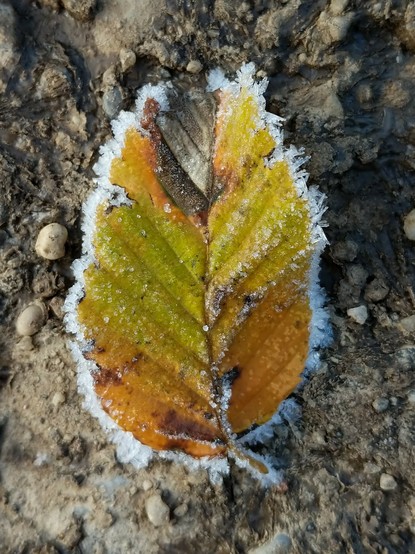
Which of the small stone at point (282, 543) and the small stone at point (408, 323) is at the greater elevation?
the small stone at point (408, 323)

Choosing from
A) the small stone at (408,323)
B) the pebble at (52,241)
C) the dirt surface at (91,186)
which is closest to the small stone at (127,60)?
the dirt surface at (91,186)

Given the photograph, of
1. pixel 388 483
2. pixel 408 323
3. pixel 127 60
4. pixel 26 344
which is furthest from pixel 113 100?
pixel 388 483

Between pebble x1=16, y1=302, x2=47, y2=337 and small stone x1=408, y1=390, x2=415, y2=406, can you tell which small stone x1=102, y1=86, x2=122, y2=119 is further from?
small stone x1=408, y1=390, x2=415, y2=406

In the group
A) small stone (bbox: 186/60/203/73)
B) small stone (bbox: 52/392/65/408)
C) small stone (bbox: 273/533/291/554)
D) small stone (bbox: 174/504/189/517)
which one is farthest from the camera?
small stone (bbox: 186/60/203/73)

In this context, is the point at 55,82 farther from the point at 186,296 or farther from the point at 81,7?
the point at 186,296

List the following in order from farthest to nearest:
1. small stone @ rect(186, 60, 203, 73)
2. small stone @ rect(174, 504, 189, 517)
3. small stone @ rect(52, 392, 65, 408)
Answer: small stone @ rect(186, 60, 203, 73)
small stone @ rect(52, 392, 65, 408)
small stone @ rect(174, 504, 189, 517)

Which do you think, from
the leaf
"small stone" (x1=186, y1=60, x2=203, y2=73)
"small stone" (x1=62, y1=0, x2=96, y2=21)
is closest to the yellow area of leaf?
the leaf

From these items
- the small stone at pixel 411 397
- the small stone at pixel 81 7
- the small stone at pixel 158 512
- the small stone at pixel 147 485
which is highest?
the small stone at pixel 81 7

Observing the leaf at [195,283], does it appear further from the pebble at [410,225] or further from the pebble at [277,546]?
the pebble at [410,225]
